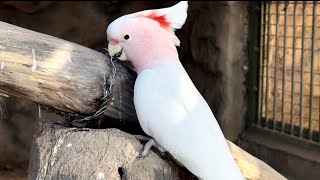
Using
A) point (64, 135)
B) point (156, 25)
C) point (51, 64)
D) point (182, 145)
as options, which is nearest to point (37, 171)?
point (64, 135)

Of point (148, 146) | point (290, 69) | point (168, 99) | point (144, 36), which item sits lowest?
point (290, 69)

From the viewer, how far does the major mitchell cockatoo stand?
62.7 inches

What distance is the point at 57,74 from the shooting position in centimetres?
164

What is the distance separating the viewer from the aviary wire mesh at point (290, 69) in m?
2.62

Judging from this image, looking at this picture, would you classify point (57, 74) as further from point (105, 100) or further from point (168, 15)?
point (168, 15)

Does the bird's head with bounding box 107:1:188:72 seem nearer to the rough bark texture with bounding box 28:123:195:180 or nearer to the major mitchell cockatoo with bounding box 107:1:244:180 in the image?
the major mitchell cockatoo with bounding box 107:1:244:180

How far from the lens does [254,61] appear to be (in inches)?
117

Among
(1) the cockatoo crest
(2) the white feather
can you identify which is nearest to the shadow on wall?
(1) the cockatoo crest

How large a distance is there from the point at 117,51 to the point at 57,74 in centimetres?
19

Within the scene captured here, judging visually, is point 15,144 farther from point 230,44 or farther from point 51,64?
point 51,64

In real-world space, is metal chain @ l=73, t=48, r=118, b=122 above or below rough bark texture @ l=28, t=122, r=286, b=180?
above

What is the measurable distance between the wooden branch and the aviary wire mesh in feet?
3.79

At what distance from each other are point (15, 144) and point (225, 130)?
1.38 m

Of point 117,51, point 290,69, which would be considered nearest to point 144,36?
point 117,51
